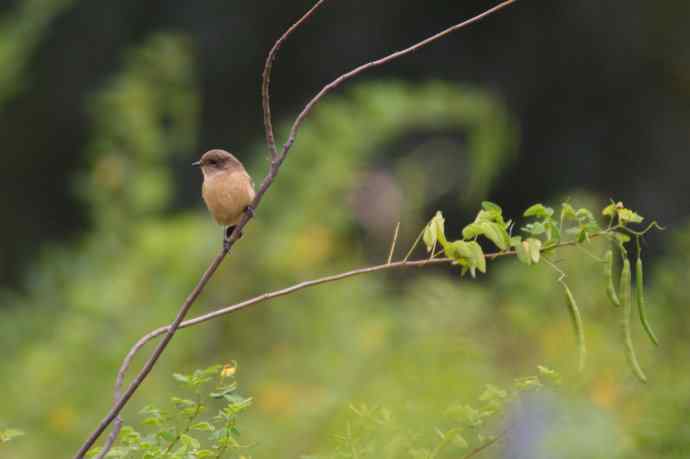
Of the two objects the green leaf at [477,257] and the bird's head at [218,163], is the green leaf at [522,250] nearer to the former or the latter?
the green leaf at [477,257]

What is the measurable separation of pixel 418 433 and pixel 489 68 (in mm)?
6934

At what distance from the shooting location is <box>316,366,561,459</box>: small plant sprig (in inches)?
94.4

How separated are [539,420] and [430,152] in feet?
20.7

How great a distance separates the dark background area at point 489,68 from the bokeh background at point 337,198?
0.02 m

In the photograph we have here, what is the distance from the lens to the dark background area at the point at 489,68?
8.75 meters

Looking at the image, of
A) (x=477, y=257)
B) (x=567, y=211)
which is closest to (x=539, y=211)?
(x=567, y=211)

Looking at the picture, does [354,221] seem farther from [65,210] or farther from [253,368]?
[65,210]

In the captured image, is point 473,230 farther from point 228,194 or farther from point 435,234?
point 228,194

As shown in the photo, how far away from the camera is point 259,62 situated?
9422mm

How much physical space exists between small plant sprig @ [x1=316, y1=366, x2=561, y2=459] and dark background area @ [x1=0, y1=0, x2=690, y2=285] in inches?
238

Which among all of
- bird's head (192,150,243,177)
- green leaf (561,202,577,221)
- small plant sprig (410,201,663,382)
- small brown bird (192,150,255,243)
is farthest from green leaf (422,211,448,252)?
bird's head (192,150,243,177)

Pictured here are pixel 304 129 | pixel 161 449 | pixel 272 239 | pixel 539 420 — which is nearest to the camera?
pixel 161 449

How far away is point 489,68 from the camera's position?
9164mm

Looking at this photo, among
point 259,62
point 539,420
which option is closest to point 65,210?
point 259,62
